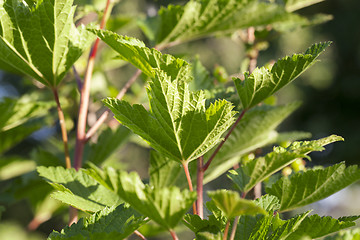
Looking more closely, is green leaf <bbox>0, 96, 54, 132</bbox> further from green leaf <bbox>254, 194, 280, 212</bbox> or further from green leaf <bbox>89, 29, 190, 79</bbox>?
green leaf <bbox>254, 194, 280, 212</bbox>

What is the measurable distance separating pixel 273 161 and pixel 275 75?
122 millimetres

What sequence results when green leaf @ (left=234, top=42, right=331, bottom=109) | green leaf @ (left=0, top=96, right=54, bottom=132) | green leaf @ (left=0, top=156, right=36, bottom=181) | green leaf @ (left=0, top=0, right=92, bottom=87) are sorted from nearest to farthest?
green leaf @ (left=234, top=42, right=331, bottom=109), green leaf @ (left=0, top=0, right=92, bottom=87), green leaf @ (left=0, top=96, right=54, bottom=132), green leaf @ (left=0, top=156, right=36, bottom=181)

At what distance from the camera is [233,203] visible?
1.18ft

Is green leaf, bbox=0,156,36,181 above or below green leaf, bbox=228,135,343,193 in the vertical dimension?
below

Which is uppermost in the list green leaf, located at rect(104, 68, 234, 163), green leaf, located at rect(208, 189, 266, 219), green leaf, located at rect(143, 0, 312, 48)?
green leaf, located at rect(143, 0, 312, 48)

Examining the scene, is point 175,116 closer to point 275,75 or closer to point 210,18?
point 275,75

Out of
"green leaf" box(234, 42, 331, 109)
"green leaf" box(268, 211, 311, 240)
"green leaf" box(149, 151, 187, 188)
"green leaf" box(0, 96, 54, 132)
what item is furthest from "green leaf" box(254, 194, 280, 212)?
"green leaf" box(0, 96, 54, 132)

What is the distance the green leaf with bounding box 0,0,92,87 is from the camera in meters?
0.56

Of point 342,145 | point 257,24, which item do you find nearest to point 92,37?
point 257,24

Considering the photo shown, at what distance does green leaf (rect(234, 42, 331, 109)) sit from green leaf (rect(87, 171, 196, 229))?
188mm

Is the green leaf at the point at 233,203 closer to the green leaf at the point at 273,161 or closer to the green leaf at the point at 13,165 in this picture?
the green leaf at the point at 273,161

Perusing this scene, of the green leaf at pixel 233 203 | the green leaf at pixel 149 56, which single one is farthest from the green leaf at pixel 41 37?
the green leaf at pixel 233 203

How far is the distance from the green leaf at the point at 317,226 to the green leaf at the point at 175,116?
0.15m

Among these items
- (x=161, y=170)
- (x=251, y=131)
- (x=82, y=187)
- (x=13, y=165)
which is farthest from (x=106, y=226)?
(x=13, y=165)
